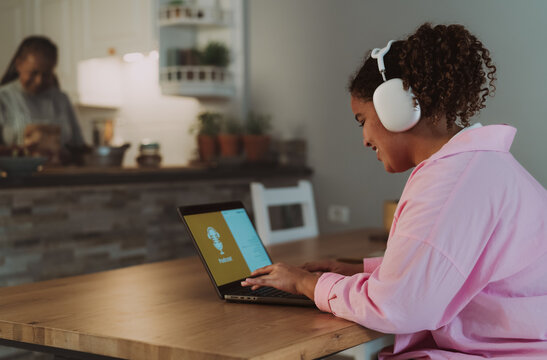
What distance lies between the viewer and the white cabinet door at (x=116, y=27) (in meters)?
4.29

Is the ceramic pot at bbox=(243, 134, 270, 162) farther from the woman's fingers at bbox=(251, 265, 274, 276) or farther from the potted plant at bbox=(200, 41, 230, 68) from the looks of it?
the woman's fingers at bbox=(251, 265, 274, 276)

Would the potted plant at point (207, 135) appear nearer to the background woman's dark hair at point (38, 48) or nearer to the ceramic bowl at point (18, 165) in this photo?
the background woman's dark hair at point (38, 48)

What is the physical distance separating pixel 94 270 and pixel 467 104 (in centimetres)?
225

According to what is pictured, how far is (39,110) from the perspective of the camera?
4.25 m

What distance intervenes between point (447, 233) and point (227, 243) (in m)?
0.60

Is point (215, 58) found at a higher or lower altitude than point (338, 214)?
higher

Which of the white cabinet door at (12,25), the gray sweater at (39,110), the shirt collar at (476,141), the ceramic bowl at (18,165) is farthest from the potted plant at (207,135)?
the shirt collar at (476,141)

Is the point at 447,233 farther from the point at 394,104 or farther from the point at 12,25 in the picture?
the point at 12,25

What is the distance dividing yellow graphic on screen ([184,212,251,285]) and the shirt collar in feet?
1.72

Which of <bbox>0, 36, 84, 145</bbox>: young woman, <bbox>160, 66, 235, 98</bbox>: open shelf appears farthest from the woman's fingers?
<bbox>0, 36, 84, 145</bbox>: young woman


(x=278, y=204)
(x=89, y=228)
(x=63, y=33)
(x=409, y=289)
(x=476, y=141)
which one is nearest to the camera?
(x=409, y=289)

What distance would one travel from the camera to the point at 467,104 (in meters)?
1.18

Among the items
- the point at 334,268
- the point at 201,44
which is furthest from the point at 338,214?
the point at 334,268

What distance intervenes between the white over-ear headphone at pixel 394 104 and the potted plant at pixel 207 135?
277 centimetres
